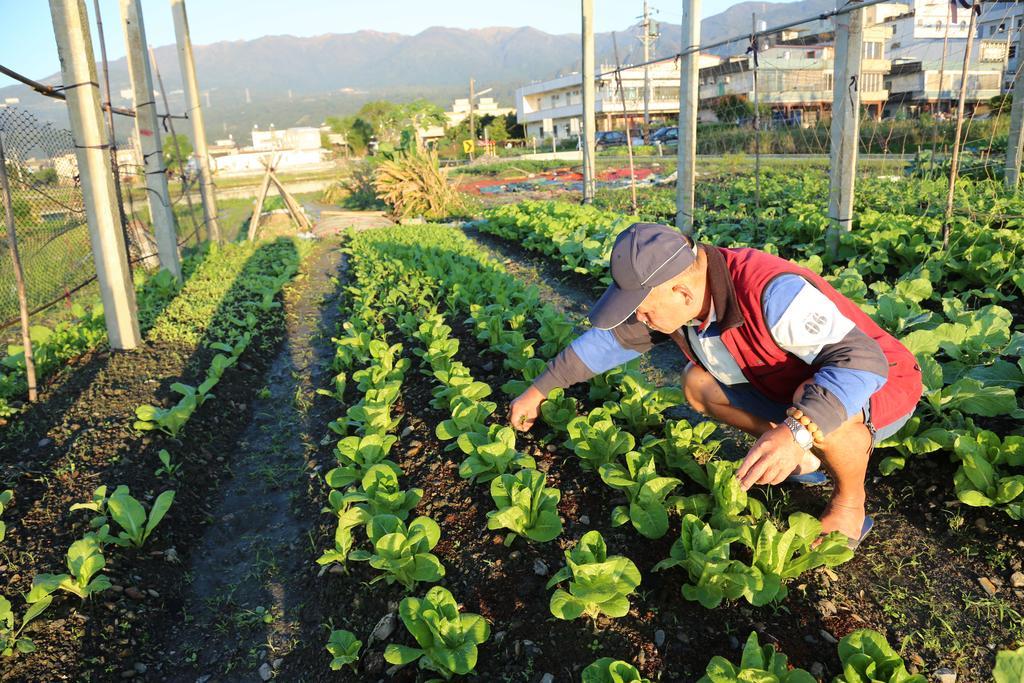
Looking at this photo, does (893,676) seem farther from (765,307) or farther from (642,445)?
(642,445)

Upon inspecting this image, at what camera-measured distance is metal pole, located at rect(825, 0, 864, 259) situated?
19.0 feet

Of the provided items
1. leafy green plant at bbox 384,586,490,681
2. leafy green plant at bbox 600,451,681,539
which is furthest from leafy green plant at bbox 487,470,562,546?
leafy green plant at bbox 384,586,490,681

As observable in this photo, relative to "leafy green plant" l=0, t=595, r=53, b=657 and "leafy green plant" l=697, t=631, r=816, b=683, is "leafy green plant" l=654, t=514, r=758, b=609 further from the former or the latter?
"leafy green plant" l=0, t=595, r=53, b=657

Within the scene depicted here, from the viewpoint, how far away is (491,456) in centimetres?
273

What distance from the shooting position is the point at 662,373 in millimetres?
4422

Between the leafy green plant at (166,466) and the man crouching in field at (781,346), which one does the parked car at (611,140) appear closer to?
the leafy green plant at (166,466)

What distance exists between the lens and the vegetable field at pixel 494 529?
2.08m

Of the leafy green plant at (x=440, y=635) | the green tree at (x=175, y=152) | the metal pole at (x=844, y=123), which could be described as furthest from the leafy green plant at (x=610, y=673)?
the green tree at (x=175, y=152)

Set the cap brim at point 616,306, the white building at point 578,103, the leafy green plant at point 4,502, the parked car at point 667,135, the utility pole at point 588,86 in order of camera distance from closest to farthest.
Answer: the cap brim at point 616,306 → the leafy green plant at point 4,502 → the utility pole at point 588,86 → the parked car at point 667,135 → the white building at point 578,103

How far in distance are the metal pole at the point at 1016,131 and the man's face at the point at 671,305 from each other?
6665 millimetres

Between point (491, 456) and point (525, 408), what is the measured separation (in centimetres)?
34

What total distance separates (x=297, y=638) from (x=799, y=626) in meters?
1.78

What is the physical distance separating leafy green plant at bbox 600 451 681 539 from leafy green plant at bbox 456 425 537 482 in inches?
15.3

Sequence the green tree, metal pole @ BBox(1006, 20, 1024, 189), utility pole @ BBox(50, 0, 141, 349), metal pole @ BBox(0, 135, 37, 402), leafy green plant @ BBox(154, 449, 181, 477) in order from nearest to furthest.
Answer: leafy green plant @ BBox(154, 449, 181, 477)
metal pole @ BBox(0, 135, 37, 402)
utility pole @ BBox(50, 0, 141, 349)
metal pole @ BBox(1006, 20, 1024, 189)
the green tree
